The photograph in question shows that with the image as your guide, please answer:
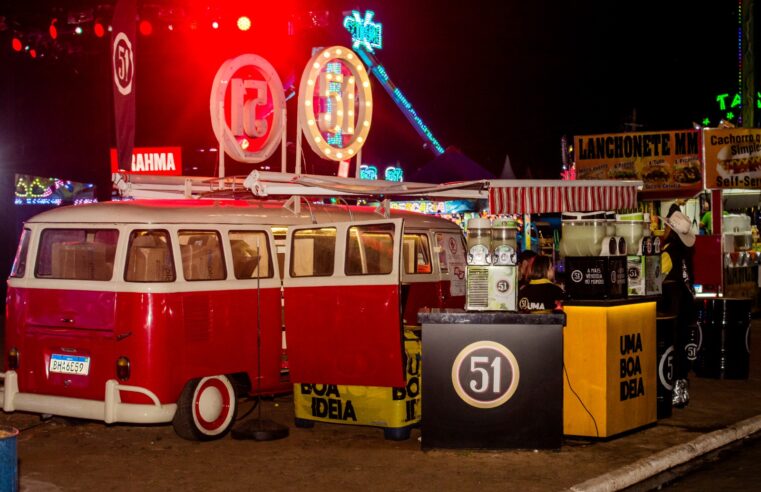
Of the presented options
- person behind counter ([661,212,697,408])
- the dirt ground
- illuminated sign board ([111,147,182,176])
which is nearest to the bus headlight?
the dirt ground

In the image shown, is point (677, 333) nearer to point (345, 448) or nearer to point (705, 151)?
point (345, 448)

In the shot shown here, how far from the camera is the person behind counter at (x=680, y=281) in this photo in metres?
10.2

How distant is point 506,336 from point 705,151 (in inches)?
503

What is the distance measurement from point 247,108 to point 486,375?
4.84 meters

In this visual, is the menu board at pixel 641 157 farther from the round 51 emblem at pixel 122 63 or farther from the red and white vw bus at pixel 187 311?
the red and white vw bus at pixel 187 311

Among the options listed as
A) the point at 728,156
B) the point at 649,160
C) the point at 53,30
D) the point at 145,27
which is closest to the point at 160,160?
the point at 145,27

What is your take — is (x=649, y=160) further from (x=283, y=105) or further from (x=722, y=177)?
(x=283, y=105)

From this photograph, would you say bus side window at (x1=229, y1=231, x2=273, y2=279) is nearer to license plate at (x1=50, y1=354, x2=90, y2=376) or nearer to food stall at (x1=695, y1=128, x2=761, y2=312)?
license plate at (x1=50, y1=354, x2=90, y2=376)

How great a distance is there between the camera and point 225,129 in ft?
36.2

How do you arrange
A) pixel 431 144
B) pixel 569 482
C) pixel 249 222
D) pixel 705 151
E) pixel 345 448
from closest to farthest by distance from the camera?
pixel 569 482, pixel 345 448, pixel 249 222, pixel 705 151, pixel 431 144

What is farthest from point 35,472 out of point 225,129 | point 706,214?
point 706,214

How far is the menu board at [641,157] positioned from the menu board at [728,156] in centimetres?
190

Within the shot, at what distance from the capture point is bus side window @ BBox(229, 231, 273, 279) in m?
9.31

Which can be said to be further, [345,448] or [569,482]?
[345,448]
